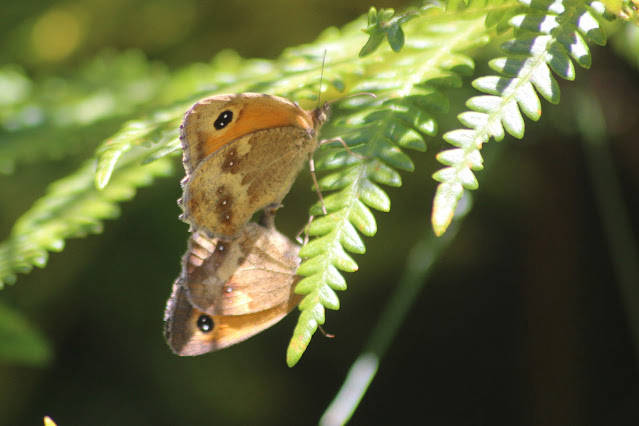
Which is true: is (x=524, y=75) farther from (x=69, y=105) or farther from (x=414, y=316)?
(x=69, y=105)

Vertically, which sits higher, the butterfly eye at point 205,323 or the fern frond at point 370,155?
the fern frond at point 370,155

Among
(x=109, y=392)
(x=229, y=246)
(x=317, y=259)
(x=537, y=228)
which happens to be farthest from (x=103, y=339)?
(x=537, y=228)

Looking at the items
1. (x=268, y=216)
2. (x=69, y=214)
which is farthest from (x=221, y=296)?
(x=69, y=214)

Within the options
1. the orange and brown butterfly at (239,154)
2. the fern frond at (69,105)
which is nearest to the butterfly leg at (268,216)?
the orange and brown butterfly at (239,154)

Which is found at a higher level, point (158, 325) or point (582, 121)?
point (582, 121)

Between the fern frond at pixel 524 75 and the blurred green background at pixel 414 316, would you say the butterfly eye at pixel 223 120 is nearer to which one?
the fern frond at pixel 524 75

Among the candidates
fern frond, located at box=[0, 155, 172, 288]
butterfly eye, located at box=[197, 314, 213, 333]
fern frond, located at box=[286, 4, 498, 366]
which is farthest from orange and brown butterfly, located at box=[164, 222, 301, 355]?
fern frond, located at box=[0, 155, 172, 288]

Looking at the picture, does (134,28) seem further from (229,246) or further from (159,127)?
(229,246)
